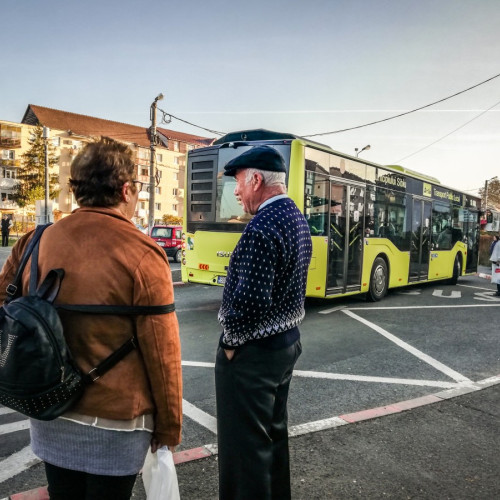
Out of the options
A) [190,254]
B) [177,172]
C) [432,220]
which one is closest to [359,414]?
[190,254]

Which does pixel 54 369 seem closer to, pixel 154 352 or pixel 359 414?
pixel 154 352

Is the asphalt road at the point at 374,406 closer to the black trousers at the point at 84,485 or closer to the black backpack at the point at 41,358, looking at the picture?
the black trousers at the point at 84,485

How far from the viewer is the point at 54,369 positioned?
4.97 ft

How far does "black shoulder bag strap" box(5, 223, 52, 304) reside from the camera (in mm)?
1753

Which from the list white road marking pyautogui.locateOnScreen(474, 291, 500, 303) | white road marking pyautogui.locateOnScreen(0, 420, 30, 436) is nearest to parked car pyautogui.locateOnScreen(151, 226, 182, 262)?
white road marking pyautogui.locateOnScreen(474, 291, 500, 303)

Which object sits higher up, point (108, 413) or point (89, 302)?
point (89, 302)

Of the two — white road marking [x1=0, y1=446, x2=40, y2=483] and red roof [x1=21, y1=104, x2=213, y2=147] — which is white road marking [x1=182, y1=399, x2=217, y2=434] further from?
red roof [x1=21, y1=104, x2=213, y2=147]

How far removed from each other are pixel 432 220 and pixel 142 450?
13.3 metres

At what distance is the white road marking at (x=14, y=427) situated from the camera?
3.78m

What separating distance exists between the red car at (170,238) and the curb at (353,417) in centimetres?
1678

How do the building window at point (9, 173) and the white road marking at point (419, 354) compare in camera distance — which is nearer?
the white road marking at point (419, 354)

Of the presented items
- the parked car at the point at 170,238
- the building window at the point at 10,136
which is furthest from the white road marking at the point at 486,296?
the building window at the point at 10,136

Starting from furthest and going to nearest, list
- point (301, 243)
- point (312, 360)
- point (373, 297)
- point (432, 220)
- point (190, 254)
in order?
1. point (432, 220)
2. point (373, 297)
3. point (190, 254)
4. point (312, 360)
5. point (301, 243)

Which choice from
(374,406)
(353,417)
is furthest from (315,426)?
(374,406)
